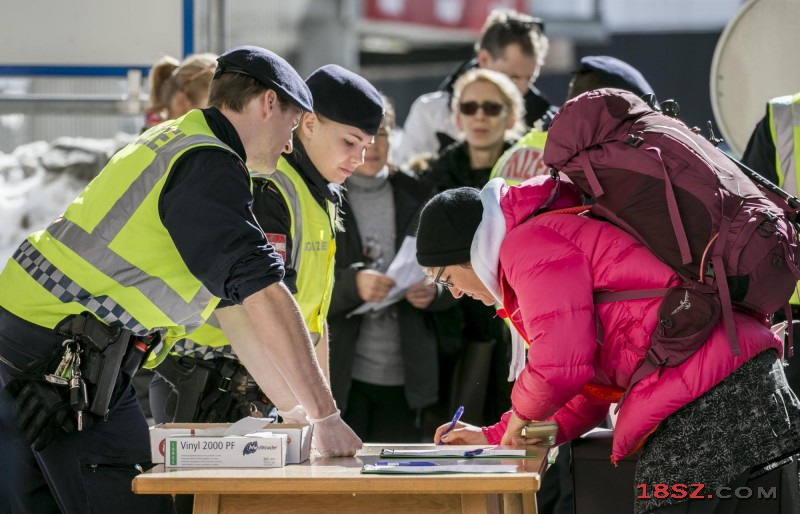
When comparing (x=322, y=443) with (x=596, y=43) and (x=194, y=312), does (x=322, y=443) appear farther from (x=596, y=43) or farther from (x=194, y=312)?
(x=596, y=43)

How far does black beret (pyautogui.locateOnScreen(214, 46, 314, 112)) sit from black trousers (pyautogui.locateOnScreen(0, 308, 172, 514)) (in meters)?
0.86

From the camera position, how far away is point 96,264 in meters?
3.00

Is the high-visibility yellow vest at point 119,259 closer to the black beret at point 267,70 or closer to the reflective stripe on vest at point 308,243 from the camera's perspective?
the black beret at point 267,70

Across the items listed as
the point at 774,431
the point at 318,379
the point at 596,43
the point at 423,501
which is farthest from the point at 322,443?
the point at 596,43

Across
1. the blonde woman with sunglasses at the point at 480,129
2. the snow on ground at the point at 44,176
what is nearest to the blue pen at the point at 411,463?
the blonde woman with sunglasses at the point at 480,129

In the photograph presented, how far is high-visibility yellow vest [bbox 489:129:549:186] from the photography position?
4.79 m

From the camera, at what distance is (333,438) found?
3047mm

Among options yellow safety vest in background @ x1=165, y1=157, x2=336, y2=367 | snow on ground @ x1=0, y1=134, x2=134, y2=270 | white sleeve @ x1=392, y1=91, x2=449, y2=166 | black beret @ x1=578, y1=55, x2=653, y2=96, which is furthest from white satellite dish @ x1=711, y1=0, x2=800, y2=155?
snow on ground @ x1=0, y1=134, x2=134, y2=270

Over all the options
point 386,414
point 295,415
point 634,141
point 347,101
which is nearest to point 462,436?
point 295,415

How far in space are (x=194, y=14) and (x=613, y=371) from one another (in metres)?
3.46

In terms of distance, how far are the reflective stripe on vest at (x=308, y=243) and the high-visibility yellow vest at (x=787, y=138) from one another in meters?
1.60

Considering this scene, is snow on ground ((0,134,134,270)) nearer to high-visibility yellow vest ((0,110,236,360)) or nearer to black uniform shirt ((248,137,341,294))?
black uniform shirt ((248,137,341,294))

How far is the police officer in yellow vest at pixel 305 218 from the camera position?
144 inches

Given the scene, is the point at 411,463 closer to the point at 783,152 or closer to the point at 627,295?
the point at 627,295
